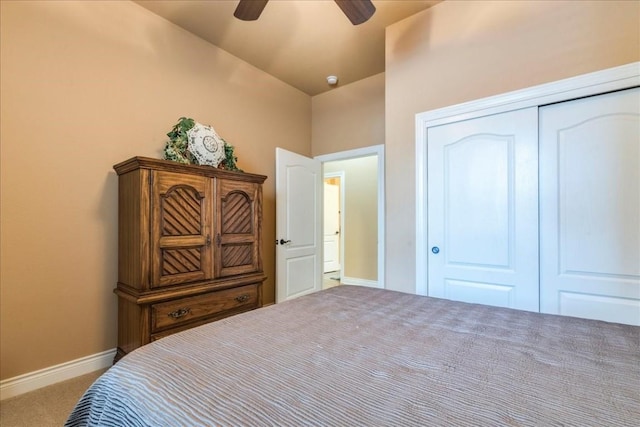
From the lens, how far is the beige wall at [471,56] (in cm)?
182

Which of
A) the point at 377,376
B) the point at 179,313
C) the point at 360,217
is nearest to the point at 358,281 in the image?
the point at 360,217

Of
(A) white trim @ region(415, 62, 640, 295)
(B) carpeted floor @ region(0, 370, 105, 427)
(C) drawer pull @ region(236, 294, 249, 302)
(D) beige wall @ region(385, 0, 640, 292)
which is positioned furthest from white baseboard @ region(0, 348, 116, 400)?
(A) white trim @ region(415, 62, 640, 295)

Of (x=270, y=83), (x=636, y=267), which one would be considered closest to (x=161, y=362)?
(x=636, y=267)

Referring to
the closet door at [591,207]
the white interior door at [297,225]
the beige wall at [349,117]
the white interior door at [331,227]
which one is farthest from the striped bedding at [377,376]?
the white interior door at [331,227]

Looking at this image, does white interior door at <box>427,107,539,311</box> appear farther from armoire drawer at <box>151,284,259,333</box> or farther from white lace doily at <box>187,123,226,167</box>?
white lace doily at <box>187,123,226,167</box>

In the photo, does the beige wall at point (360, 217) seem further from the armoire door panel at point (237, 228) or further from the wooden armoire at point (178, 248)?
the wooden armoire at point (178, 248)

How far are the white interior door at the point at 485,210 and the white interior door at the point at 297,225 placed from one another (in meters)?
1.69

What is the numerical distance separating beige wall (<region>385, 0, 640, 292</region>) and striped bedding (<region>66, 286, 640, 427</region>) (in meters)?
1.43

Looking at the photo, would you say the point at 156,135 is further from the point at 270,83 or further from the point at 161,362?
the point at 161,362

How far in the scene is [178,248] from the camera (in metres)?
2.13

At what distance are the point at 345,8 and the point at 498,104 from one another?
129 cm

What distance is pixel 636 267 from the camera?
172 cm

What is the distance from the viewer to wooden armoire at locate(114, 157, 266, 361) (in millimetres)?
1973

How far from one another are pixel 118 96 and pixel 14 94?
0.60 meters
